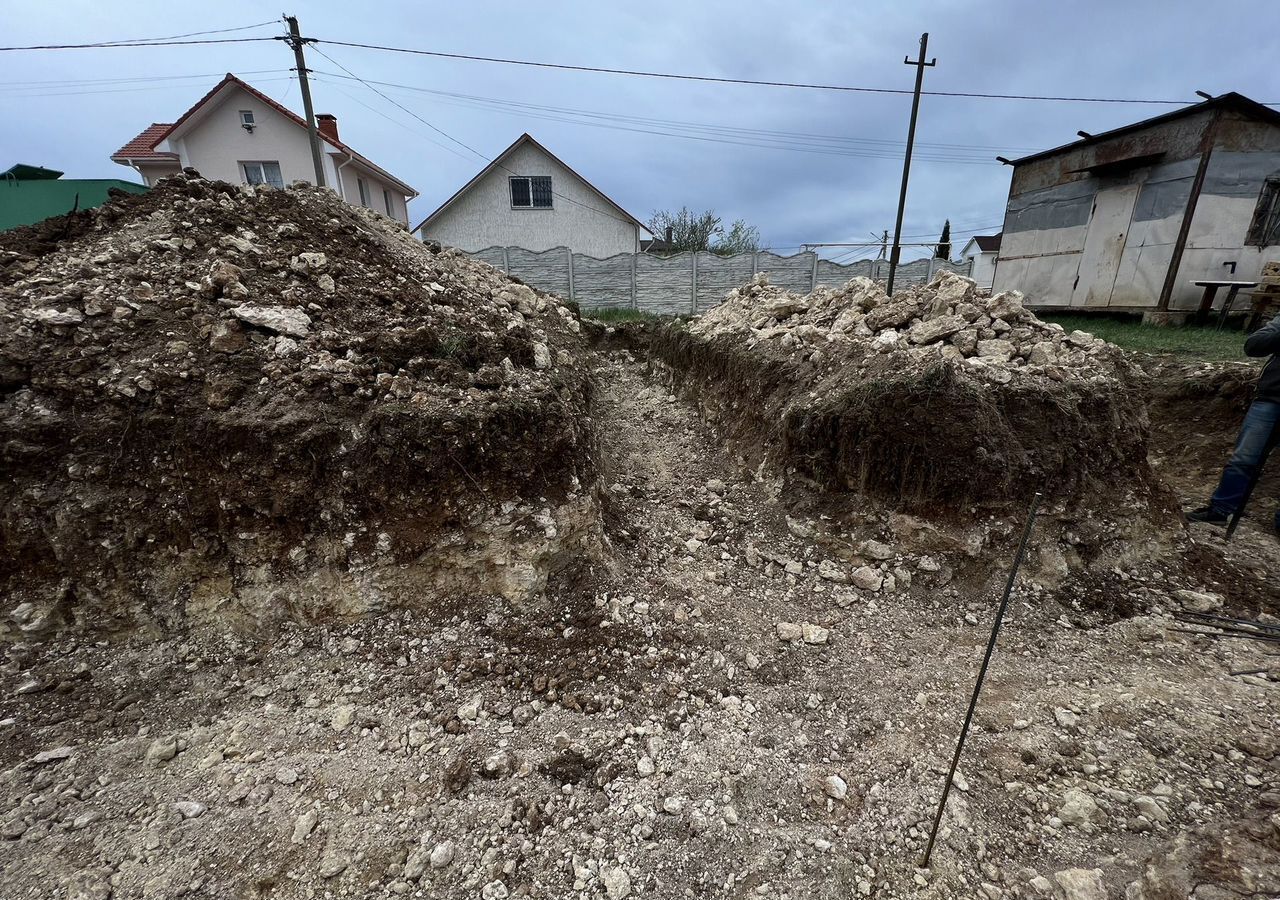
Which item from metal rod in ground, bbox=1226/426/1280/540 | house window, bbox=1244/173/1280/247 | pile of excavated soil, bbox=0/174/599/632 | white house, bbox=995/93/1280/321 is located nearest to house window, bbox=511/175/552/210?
white house, bbox=995/93/1280/321

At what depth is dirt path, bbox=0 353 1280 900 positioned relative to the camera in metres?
2.31

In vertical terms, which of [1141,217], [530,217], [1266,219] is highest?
[530,217]

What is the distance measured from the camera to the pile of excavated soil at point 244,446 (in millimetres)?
3232

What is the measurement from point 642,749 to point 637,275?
13.5m

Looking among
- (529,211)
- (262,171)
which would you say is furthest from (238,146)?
(529,211)

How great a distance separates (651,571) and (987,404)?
3063mm

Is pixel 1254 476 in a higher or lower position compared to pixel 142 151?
lower

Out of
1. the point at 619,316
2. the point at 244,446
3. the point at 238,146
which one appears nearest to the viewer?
the point at 244,446

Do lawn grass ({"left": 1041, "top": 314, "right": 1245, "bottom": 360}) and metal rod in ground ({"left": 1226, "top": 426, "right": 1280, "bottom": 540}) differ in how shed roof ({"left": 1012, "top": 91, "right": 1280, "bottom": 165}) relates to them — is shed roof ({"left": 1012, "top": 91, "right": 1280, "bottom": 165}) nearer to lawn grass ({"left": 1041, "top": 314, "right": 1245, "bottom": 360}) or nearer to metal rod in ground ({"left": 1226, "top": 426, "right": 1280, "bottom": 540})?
lawn grass ({"left": 1041, "top": 314, "right": 1245, "bottom": 360})

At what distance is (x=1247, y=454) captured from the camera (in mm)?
4633

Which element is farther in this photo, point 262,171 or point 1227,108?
point 262,171

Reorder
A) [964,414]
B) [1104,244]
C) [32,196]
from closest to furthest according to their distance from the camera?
[964,414] → [32,196] → [1104,244]

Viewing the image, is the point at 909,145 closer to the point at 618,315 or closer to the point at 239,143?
the point at 618,315

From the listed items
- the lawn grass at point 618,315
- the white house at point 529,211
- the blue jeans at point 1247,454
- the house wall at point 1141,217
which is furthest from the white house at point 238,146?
the blue jeans at point 1247,454
